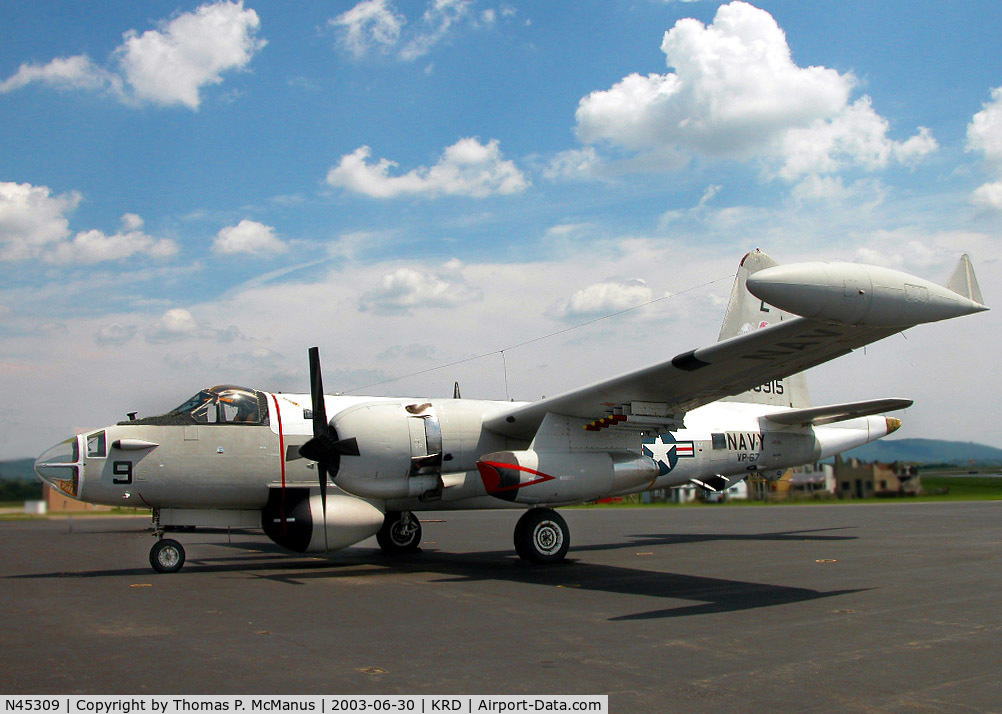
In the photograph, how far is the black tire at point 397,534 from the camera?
51.1 feet

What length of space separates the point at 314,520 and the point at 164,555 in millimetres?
2392

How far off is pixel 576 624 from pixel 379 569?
20.3 ft

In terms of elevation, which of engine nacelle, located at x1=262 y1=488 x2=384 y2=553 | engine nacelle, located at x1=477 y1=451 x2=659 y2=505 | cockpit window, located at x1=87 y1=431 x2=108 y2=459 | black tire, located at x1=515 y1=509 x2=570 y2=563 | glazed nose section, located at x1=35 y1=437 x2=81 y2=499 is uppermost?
cockpit window, located at x1=87 y1=431 x2=108 y2=459

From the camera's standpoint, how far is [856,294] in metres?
7.58

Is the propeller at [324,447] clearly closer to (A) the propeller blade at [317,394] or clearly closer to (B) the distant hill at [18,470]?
(A) the propeller blade at [317,394]

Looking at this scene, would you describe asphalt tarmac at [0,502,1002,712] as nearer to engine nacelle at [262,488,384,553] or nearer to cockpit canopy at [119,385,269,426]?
engine nacelle at [262,488,384,553]

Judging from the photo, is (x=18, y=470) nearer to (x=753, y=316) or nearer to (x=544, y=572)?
(x=544, y=572)

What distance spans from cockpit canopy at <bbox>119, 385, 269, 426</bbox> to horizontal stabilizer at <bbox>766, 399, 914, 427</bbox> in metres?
10.7

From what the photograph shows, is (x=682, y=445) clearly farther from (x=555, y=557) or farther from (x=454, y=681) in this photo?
(x=454, y=681)

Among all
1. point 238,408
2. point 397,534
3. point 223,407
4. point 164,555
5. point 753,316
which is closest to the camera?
point 164,555

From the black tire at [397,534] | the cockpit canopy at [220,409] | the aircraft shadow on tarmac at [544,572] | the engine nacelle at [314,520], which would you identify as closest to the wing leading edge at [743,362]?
the aircraft shadow on tarmac at [544,572]

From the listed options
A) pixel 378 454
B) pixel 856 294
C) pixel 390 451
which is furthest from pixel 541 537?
pixel 856 294

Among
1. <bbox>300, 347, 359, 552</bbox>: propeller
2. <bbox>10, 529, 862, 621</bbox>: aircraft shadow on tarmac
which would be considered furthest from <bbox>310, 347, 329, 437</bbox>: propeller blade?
<bbox>10, 529, 862, 621</bbox>: aircraft shadow on tarmac

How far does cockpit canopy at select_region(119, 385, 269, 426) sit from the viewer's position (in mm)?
13047
